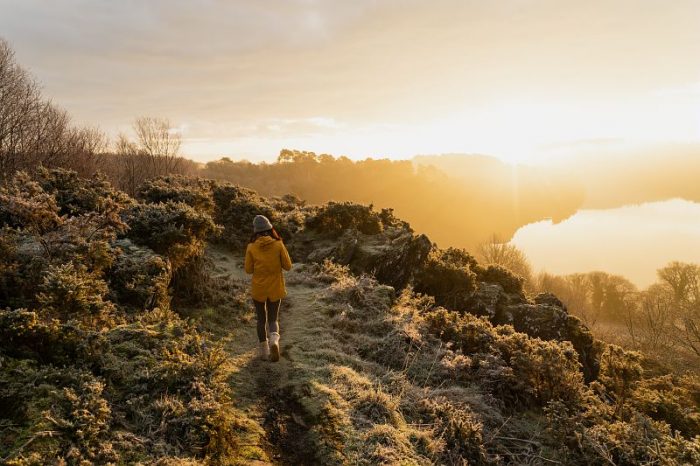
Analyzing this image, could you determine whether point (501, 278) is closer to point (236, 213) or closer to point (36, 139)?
point (236, 213)

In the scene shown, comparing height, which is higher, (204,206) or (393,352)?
(204,206)

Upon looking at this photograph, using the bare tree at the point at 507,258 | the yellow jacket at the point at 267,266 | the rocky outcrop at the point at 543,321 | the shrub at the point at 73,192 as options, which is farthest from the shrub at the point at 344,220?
the bare tree at the point at 507,258

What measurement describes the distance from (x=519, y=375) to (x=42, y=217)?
394 inches

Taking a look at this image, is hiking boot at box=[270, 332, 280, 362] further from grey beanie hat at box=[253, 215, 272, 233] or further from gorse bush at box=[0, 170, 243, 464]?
grey beanie hat at box=[253, 215, 272, 233]

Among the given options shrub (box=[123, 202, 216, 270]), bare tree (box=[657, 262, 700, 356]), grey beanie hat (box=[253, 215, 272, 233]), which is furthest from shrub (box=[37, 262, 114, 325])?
bare tree (box=[657, 262, 700, 356])

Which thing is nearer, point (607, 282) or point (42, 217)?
point (42, 217)

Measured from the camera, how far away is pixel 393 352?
9.14 metres

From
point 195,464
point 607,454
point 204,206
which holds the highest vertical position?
point 204,206

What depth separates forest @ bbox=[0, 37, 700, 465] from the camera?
4770 mm

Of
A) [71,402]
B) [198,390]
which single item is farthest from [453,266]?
[71,402]

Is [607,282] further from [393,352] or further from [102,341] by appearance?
[102,341]

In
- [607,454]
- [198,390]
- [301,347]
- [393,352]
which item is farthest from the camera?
[393,352]

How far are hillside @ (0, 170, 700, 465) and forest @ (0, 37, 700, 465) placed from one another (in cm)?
3

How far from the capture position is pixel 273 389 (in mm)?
6820
